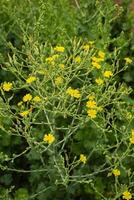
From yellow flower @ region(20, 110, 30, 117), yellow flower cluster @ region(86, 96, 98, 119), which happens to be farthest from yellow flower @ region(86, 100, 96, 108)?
yellow flower @ region(20, 110, 30, 117)

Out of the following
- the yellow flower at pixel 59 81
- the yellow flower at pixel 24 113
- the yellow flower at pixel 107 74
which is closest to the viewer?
the yellow flower at pixel 24 113

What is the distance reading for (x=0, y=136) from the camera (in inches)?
120

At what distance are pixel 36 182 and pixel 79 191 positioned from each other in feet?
0.88

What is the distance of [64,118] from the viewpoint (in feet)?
9.90

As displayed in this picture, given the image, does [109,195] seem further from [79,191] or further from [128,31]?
[128,31]

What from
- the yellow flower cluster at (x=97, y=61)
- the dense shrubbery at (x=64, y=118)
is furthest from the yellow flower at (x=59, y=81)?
the yellow flower cluster at (x=97, y=61)

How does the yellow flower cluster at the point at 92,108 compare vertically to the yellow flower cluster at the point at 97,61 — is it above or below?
below

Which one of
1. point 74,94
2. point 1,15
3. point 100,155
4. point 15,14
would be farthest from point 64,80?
point 1,15

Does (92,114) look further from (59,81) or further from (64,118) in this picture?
(64,118)

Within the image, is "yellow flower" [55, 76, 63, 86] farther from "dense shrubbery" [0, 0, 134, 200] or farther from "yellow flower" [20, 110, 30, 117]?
"yellow flower" [20, 110, 30, 117]

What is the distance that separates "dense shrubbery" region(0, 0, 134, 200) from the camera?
2.66 m

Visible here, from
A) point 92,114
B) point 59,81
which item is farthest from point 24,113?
point 92,114

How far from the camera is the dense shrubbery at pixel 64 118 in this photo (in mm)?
2664

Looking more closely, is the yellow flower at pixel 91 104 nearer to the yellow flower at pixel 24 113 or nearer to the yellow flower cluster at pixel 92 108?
the yellow flower cluster at pixel 92 108
